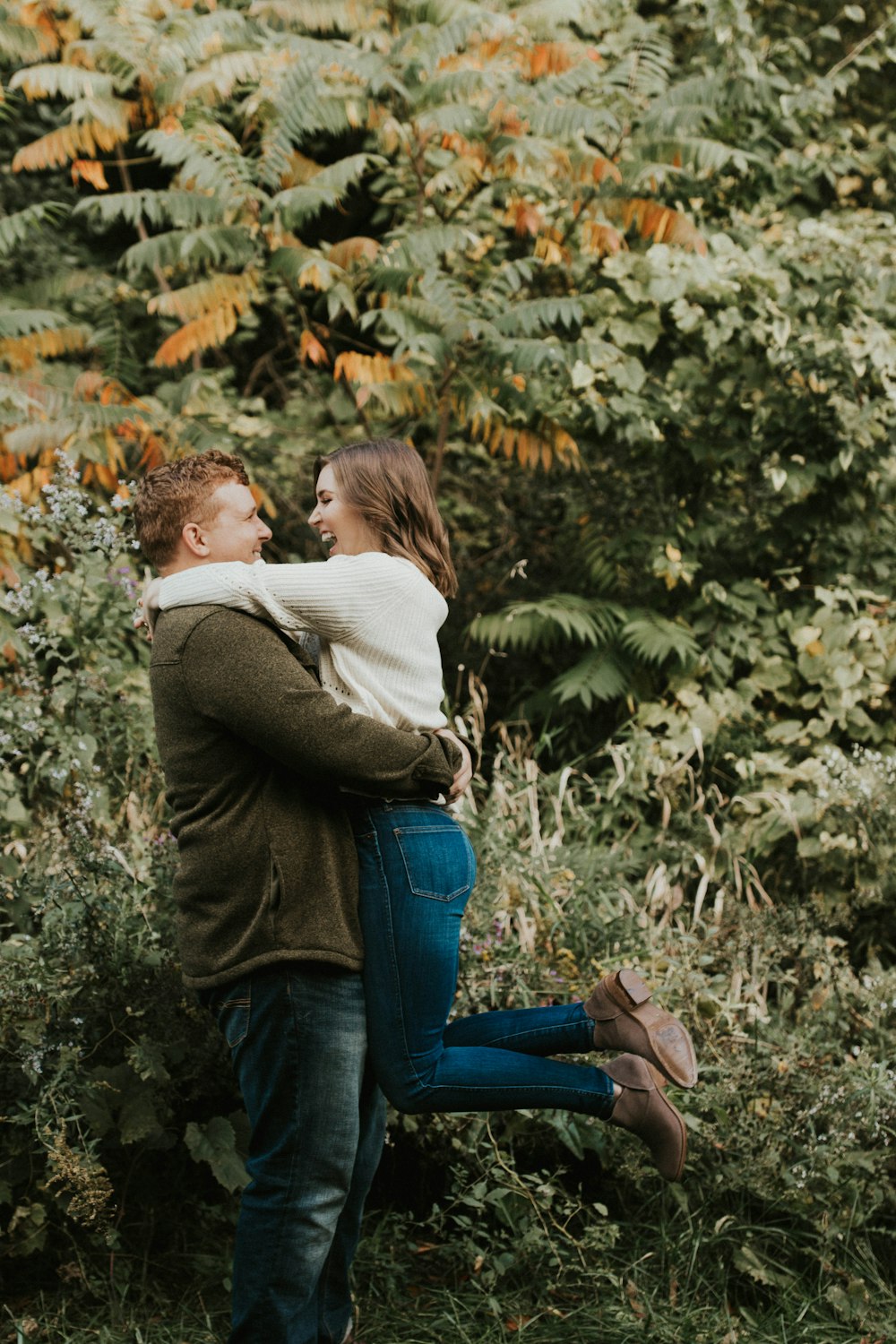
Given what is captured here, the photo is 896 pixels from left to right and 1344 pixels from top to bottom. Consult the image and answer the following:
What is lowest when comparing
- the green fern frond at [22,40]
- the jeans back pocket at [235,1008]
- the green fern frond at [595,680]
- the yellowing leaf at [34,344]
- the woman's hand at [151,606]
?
the green fern frond at [595,680]

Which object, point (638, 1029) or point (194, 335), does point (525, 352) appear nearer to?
point (194, 335)

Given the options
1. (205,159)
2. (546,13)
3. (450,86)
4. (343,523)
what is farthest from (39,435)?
(546,13)

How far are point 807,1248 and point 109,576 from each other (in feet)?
Answer: 9.48

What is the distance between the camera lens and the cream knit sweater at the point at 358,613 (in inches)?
90.5

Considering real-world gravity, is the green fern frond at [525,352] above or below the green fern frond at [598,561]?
above

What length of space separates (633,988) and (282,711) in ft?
3.35

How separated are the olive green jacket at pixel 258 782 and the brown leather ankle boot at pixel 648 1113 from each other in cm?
72

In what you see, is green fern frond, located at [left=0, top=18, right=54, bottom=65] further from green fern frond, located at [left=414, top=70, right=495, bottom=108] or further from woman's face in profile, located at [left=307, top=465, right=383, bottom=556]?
woman's face in profile, located at [left=307, top=465, right=383, bottom=556]

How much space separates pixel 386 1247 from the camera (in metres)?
3.34

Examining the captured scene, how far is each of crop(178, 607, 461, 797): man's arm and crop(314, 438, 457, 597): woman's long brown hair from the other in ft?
1.26

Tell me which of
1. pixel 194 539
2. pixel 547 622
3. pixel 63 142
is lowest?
pixel 547 622

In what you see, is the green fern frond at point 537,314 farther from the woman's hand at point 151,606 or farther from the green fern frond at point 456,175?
the woman's hand at point 151,606

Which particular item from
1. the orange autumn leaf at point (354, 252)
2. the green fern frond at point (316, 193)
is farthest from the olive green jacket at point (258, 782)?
the orange autumn leaf at point (354, 252)

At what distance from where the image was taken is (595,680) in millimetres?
5434
